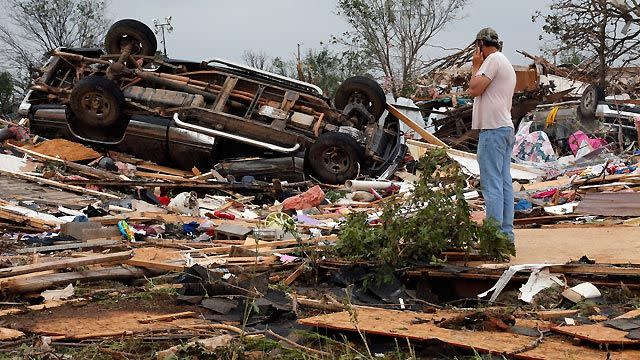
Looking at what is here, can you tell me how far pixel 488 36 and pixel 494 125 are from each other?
78 cm

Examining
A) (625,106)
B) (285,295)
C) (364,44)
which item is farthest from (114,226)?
(364,44)

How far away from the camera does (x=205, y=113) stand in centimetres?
1423

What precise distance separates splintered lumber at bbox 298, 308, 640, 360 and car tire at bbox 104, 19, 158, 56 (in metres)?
12.3

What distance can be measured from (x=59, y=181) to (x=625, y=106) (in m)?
12.8

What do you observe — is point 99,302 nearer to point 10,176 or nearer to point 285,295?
point 285,295

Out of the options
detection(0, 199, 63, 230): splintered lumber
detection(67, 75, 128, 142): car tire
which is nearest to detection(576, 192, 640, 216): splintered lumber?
detection(0, 199, 63, 230): splintered lumber

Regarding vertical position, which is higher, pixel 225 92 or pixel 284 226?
pixel 225 92

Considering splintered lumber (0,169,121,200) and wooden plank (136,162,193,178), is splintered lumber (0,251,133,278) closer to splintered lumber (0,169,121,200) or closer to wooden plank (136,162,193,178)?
splintered lumber (0,169,121,200)

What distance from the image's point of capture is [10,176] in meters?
12.3

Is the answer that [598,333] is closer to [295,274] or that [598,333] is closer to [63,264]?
[295,274]

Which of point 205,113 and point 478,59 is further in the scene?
point 205,113

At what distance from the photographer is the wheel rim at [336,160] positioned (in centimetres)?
1400

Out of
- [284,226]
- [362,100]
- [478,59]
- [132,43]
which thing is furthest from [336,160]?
[478,59]

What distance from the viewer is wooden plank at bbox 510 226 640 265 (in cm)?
593
